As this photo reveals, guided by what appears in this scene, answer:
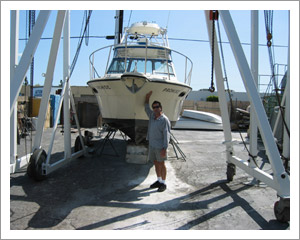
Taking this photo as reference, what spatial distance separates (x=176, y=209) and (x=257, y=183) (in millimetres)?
2148

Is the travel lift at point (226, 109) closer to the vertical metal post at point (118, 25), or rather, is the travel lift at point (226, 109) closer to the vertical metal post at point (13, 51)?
the vertical metal post at point (13, 51)

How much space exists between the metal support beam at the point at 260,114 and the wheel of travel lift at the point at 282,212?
114 mm

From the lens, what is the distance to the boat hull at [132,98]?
5910 millimetres

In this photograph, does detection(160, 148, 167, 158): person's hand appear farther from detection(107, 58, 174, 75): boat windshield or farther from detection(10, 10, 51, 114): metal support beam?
detection(107, 58, 174, 75): boat windshield

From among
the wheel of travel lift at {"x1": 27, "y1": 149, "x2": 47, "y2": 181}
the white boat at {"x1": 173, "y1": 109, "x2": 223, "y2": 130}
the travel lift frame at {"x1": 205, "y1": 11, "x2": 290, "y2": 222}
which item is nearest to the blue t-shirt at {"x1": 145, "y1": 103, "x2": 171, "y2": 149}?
the travel lift frame at {"x1": 205, "y1": 11, "x2": 290, "y2": 222}

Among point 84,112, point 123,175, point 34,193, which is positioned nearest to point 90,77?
point 123,175

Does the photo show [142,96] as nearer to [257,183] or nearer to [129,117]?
[129,117]

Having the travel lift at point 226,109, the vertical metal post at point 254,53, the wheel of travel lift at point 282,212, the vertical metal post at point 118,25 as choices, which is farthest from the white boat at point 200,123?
the wheel of travel lift at point 282,212

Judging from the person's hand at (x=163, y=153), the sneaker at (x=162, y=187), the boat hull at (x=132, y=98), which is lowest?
the sneaker at (x=162, y=187)

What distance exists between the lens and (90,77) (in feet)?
25.2

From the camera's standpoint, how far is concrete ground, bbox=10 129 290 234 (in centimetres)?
345

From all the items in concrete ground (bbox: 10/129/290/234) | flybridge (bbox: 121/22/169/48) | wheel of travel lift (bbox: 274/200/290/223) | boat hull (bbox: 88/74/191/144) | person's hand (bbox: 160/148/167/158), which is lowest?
concrete ground (bbox: 10/129/290/234)

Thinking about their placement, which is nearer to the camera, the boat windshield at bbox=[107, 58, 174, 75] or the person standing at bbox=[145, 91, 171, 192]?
the person standing at bbox=[145, 91, 171, 192]

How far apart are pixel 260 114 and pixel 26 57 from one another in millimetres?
3359
